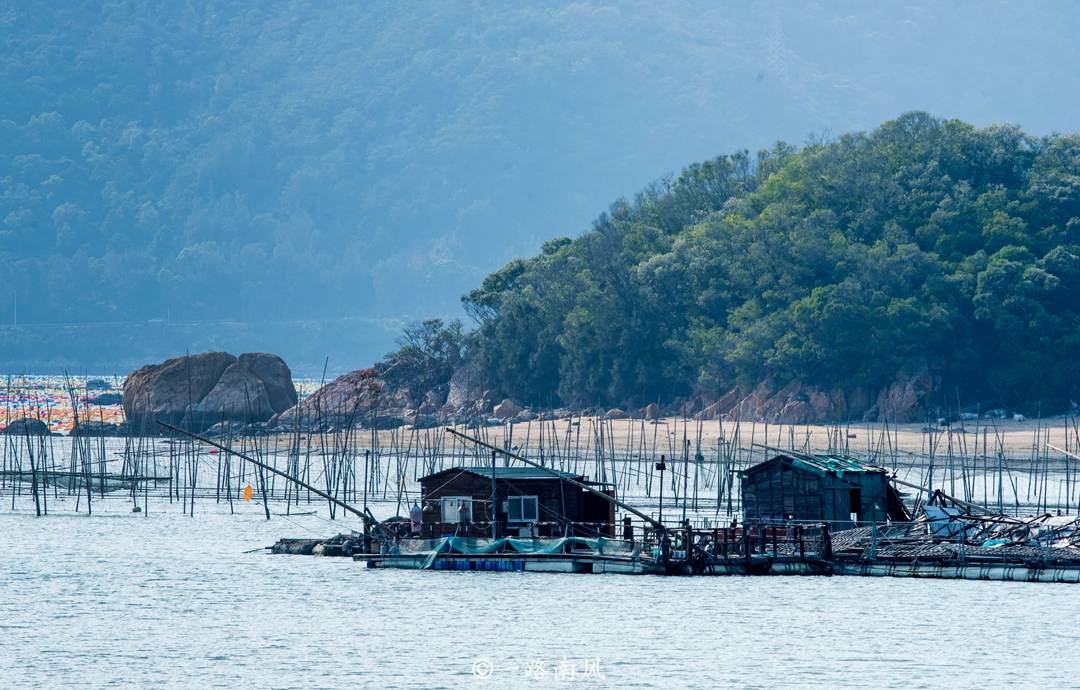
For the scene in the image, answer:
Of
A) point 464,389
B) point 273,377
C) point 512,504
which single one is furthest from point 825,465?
point 273,377

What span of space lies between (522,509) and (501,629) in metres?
8.45

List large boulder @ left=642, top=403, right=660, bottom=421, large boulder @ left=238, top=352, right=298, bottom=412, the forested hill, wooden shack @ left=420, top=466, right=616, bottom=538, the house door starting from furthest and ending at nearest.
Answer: large boulder @ left=238, top=352, right=298, bottom=412
large boulder @ left=642, top=403, right=660, bottom=421
the forested hill
the house door
wooden shack @ left=420, top=466, right=616, bottom=538

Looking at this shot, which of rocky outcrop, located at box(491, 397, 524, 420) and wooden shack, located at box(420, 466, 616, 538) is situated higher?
rocky outcrop, located at box(491, 397, 524, 420)

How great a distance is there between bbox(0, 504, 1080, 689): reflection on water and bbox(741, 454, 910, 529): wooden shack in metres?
2.70

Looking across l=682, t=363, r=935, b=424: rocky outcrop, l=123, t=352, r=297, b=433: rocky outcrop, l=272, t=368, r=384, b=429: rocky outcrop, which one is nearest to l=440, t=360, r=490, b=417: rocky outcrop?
l=272, t=368, r=384, b=429: rocky outcrop

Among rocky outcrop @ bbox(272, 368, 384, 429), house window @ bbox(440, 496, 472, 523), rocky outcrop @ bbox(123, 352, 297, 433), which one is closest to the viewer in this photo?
house window @ bbox(440, 496, 472, 523)

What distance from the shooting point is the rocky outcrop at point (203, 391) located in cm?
12069

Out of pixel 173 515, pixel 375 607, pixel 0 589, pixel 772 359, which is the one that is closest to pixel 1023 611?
pixel 375 607

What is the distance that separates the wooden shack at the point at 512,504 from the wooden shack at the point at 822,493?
4.39 m

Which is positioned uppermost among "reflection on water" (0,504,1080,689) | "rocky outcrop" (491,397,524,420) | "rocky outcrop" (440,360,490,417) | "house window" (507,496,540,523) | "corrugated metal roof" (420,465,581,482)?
"rocky outcrop" (440,360,490,417)

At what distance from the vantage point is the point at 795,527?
51562 mm

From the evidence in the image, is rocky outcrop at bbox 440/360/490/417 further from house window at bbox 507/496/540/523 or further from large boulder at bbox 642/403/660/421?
house window at bbox 507/496/540/523

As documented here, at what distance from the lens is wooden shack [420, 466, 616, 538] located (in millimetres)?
51812

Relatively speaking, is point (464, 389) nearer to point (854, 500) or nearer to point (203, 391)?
point (203, 391)
